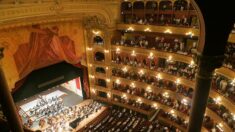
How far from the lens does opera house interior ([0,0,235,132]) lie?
18.3m

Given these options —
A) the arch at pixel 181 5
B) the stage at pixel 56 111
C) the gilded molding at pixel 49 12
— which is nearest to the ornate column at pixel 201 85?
the gilded molding at pixel 49 12

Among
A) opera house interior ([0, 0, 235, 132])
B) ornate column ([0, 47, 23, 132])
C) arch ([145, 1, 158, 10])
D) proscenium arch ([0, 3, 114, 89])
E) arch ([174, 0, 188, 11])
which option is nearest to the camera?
ornate column ([0, 47, 23, 132])

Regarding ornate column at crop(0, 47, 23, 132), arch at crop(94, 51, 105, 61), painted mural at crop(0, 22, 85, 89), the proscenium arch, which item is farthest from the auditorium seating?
ornate column at crop(0, 47, 23, 132)

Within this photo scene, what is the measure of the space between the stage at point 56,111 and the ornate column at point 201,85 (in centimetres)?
1932

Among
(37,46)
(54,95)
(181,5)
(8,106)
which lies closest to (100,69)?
(54,95)

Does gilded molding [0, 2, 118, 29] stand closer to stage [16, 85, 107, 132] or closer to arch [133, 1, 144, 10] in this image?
arch [133, 1, 144, 10]

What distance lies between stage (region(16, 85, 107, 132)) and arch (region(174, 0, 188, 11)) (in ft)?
53.3

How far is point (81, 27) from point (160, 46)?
11052 mm

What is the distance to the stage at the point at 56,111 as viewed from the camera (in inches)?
941

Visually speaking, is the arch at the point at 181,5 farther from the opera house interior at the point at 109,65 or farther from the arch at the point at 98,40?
the arch at the point at 98,40

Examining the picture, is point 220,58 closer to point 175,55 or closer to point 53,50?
point 175,55

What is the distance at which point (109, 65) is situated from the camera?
26594 mm

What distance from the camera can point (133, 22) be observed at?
953 inches

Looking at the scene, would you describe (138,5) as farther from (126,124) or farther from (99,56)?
(126,124)
